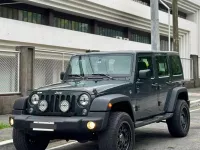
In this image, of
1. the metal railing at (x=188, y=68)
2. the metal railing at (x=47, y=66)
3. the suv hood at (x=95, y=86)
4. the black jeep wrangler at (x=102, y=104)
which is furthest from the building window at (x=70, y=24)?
the suv hood at (x=95, y=86)

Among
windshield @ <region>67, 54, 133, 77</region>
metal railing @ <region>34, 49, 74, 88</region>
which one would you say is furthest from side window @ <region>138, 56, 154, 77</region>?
metal railing @ <region>34, 49, 74, 88</region>

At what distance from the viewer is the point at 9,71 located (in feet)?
46.4

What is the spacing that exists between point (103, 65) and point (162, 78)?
1550 mm

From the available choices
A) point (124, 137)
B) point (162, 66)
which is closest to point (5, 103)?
point (162, 66)

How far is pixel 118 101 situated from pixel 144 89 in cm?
130

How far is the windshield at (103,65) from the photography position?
301 inches

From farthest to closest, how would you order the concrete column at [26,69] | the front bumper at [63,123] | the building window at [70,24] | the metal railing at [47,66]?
the building window at [70,24], the metal railing at [47,66], the concrete column at [26,69], the front bumper at [63,123]

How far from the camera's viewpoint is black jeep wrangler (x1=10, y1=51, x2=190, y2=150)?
20.6ft

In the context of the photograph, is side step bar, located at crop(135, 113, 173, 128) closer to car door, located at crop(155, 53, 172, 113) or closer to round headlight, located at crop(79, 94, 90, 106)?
car door, located at crop(155, 53, 172, 113)

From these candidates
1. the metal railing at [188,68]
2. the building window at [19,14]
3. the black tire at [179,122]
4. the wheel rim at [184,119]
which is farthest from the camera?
the metal railing at [188,68]

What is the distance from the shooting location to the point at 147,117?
7844 millimetres

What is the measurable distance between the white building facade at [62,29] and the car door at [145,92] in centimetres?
677

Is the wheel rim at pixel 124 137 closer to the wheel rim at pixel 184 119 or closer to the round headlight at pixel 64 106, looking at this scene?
the round headlight at pixel 64 106

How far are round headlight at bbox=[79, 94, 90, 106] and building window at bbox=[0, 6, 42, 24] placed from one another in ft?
57.8
